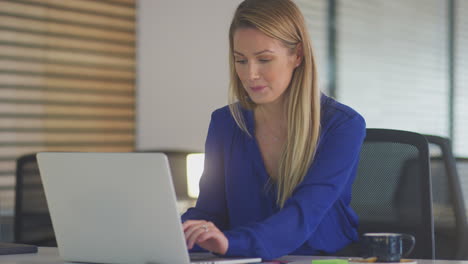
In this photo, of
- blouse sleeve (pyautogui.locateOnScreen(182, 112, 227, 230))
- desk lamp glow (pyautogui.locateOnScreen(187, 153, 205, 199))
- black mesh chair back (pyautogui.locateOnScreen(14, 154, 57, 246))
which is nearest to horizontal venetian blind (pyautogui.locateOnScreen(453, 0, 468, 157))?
desk lamp glow (pyautogui.locateOnScreen(187, 153, 205, 199))

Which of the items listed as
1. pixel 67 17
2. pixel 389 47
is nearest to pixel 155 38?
pixel 67 17

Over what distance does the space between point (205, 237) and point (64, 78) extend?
8.97 feet

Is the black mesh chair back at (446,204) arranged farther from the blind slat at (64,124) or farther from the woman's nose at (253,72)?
the blind slat at (64,124)

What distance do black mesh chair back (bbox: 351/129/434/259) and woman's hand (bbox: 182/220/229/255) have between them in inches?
23.3

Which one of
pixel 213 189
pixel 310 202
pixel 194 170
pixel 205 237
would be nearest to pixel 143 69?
pixel 194 170

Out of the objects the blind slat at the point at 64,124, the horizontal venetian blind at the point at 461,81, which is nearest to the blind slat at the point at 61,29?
the blind slat at the point at 64,124

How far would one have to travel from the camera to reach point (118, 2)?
4383 mm

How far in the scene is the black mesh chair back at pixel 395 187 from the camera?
81.6 inches

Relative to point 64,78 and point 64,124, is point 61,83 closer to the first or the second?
point 64,78

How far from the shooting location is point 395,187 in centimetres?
212

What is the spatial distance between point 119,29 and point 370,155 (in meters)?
2.53

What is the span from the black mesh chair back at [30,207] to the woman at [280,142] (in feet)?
3.49

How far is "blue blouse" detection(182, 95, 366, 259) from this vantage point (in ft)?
5.74

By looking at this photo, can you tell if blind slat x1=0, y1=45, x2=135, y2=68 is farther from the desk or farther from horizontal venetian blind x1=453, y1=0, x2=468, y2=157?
horizontal venetian blind x1=453, y1=0, x2=468, y2=157
